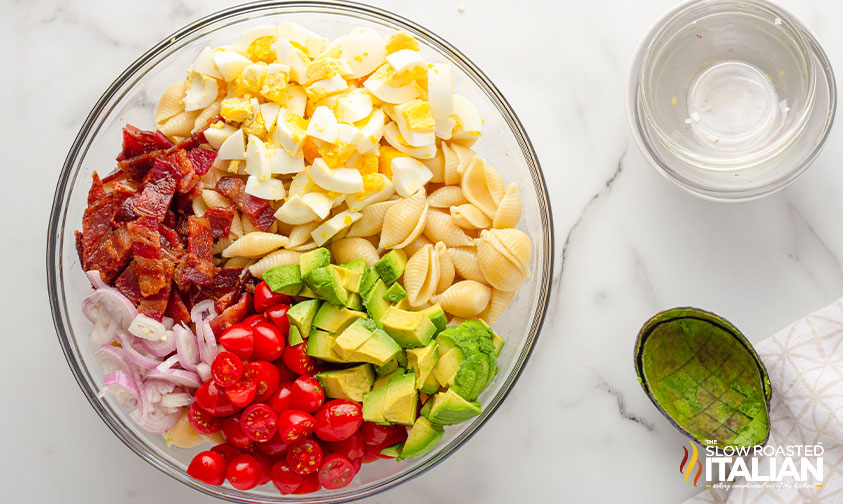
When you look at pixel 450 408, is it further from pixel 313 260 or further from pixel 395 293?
pixel 313 260

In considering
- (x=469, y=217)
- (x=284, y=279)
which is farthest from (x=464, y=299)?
(x=284, y=279)

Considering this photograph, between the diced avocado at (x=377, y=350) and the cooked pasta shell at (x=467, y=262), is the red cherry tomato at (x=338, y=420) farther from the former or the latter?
the cooked pasta shell at (x=467, y=262)

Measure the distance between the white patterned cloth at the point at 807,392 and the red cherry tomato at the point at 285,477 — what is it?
115 centimetres

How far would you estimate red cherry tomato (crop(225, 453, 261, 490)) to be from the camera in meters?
1.46

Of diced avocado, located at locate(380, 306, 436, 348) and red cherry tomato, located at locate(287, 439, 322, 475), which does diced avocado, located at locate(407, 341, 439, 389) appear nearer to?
diced avocado, located at locate(380, 306, 436, 348)

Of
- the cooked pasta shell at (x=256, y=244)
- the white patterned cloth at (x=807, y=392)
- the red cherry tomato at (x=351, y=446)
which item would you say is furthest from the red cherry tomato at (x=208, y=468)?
the white patterned cloth at (x=807, y=392)

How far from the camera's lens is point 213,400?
1436 mm

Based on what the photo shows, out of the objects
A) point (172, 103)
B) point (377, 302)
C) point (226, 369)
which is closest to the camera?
point (226, 369)

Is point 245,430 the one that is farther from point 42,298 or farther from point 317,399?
point 42,298

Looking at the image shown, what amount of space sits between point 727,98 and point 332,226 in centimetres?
113

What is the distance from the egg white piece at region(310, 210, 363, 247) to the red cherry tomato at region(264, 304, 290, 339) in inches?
6.9

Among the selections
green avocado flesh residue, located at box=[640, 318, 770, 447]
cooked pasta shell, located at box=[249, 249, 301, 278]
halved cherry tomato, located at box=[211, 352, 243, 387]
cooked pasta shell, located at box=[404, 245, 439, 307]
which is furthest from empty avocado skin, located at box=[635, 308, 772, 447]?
halved cherry tomato, located at box=[211, 352, 243, 387]

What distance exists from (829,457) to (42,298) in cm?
217

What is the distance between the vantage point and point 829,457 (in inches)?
68.3
